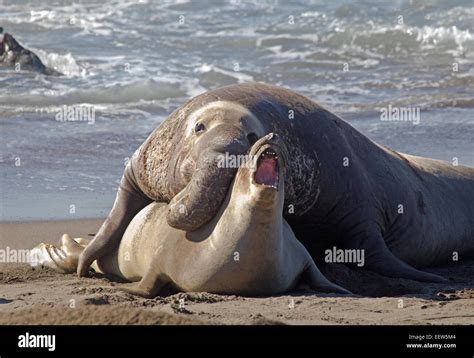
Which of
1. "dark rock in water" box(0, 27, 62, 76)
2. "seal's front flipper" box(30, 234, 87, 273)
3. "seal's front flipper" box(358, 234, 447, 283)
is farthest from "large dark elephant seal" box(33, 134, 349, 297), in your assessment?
"dark rock in water" box(0, 27, 62, 76)

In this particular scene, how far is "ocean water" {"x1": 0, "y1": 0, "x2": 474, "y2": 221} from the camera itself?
13.4m

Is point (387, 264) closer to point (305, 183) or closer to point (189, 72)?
point (305, 183)

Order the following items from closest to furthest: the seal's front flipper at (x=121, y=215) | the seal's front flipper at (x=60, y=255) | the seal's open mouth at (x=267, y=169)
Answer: the seal's open mouth at (x=267, y=169)
the seal's front flipper at (x=121, y=215)
the seal's front flipper at (x=60, y=255)

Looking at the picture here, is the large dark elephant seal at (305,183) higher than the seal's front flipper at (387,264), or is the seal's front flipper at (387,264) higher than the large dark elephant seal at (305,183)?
the large dark elephant seal at (305,183)

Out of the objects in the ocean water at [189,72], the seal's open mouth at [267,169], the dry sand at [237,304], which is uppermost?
the ocean water at [189,72]

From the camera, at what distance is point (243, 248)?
7.54 m

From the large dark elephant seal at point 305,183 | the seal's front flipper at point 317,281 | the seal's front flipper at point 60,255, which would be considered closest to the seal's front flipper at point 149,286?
the large dark elephant seal at point 305,183

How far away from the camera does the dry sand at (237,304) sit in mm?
6414

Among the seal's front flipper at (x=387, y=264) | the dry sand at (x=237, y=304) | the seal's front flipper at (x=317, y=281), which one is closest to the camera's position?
the dry sand at (x=237, y=304)

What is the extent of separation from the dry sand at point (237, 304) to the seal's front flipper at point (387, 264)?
0.13 metres

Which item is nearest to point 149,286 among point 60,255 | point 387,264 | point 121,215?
point 121,215

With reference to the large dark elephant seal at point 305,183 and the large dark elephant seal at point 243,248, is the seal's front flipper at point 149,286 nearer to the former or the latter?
the large dark elephant seal at point 243,248

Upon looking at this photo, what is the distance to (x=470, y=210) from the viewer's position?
35.0 ft
